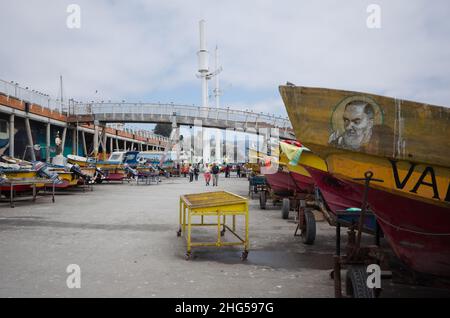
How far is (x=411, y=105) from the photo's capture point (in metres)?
4.05

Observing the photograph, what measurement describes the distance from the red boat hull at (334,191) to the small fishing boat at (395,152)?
178 centimetres

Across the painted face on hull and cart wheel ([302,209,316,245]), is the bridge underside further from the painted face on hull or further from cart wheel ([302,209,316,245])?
the painted face on hull

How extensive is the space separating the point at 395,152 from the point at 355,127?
1.72 ft

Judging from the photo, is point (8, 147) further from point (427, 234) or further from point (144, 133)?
point (144, 133)

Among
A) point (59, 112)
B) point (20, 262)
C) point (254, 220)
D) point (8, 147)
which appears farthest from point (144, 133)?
point (20, 262)

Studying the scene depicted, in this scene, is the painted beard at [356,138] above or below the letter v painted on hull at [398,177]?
above

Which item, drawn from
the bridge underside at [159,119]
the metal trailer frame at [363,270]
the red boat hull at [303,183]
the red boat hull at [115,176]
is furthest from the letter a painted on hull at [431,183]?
the bridge underside at [159,119]

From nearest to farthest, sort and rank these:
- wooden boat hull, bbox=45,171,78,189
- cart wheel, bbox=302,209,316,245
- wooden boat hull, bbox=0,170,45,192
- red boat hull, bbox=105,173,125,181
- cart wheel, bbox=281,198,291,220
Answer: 1. cart wheel, bbox=302,209,316,245
2. cart wheel, bbox=281,198,291,220
3. wooden boat hull, bbox=0,170,45,192
4. wooden boat hull, bbox=45,171,78,189
5. red boat hull, bbox=105,173,125,181

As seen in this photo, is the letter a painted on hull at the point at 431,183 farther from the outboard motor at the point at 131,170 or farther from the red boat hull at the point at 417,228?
the outboard motor at the point at 131,170

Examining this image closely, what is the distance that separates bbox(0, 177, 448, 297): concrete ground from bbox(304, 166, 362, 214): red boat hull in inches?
35.0

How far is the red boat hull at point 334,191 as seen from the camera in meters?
6.36

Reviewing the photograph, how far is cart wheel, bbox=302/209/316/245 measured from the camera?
23.4 feet

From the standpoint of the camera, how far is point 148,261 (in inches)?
226

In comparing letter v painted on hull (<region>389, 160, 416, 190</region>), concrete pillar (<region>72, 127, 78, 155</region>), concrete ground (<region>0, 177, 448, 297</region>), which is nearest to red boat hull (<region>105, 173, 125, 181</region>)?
concrete pillar (<region>72, 127, 78, 155</region>)
